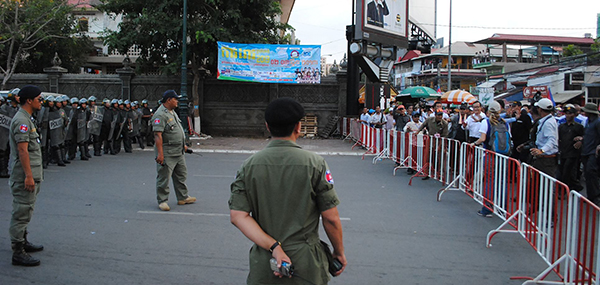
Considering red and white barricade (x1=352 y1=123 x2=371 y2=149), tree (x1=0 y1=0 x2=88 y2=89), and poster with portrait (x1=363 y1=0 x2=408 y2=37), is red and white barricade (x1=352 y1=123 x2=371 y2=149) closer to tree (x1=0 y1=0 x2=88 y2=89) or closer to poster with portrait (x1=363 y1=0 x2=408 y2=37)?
poster with portrait (x1=363 y1=0 x2=408 y2=37)

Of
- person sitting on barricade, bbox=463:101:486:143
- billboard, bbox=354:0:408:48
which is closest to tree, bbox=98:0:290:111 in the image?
billboard, bbox=354:0:408:48

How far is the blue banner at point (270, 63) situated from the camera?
2156 centimetres

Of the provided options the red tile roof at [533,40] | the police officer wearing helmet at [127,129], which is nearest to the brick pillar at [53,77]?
the police officer wearing helmet at [127,129]

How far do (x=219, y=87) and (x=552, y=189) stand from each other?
20.5 metres

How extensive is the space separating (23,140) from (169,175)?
9.10 feet

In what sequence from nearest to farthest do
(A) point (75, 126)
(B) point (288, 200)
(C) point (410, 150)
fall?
1. (B) point (288, 200)
2. (C) point (410, 150)
3. (A) point (75, 126)

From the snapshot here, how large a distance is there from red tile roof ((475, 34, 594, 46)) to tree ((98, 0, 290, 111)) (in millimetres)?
33396

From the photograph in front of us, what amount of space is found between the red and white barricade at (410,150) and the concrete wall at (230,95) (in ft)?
36.0

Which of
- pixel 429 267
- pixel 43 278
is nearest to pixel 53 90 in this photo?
pixel 43 278

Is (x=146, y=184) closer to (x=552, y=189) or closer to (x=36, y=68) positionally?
(x=552, y=189)

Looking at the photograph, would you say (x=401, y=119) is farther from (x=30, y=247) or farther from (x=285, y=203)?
(x=285, y=203)

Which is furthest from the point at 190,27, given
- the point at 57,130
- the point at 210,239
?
the point at 210,239

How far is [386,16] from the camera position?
21.9 meters

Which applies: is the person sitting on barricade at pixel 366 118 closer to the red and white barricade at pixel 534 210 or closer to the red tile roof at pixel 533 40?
the red and white barricade at pixel 534 210
